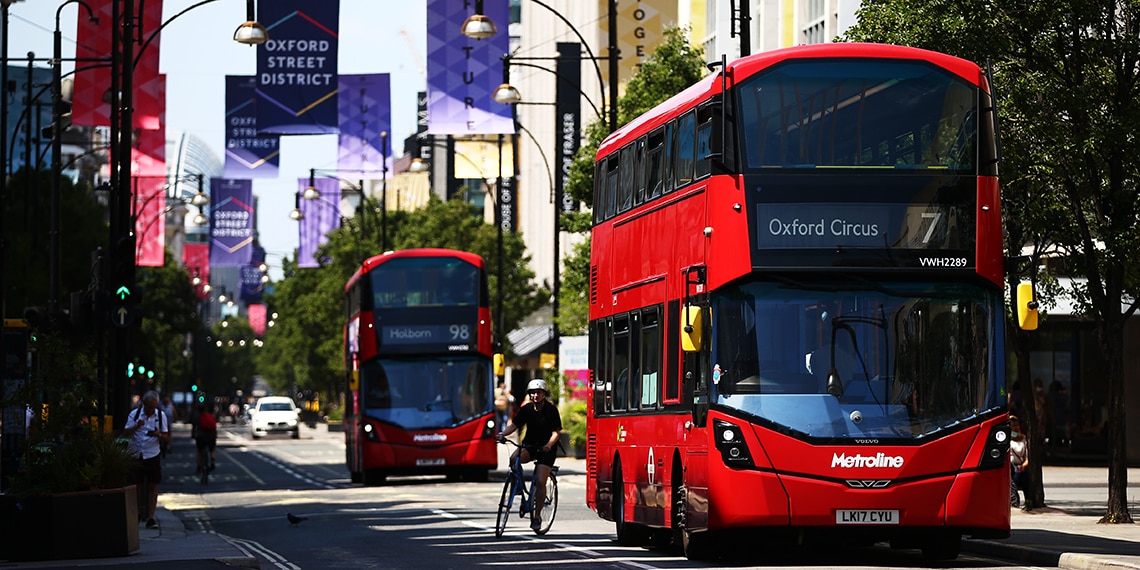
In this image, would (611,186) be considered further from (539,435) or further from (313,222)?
(313,222)

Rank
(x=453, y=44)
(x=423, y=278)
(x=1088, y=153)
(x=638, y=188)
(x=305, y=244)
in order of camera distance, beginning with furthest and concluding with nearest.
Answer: (x=305, y=244)
(x=453, y=44)
(x=423, y=278)
(x=1088, y=153)
(x=638, y=188)

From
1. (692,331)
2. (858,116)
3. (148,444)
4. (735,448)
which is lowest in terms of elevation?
(148,444)

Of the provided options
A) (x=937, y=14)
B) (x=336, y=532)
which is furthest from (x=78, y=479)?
(x=937, y=14)

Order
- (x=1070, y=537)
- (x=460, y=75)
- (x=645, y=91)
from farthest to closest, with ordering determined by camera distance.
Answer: (x=460, y=75) → (x=645, y=91) → (x=1070, y=537)

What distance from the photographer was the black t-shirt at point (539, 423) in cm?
2367

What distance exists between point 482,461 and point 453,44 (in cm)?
877

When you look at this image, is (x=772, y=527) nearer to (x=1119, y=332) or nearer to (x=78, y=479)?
(x=78, y=479)

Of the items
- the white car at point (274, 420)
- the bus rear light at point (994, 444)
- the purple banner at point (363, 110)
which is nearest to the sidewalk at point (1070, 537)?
the bus rear light at point (994, 444)

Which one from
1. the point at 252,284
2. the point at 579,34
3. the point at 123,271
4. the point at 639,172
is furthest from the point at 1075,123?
the point at 252,284

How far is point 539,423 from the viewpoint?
23.7 meters

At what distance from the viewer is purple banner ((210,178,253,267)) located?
69.9m

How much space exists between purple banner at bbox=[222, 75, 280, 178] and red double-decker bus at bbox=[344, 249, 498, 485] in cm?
848

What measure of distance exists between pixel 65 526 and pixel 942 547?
8.08 metres

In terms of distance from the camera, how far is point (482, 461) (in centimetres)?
4038
